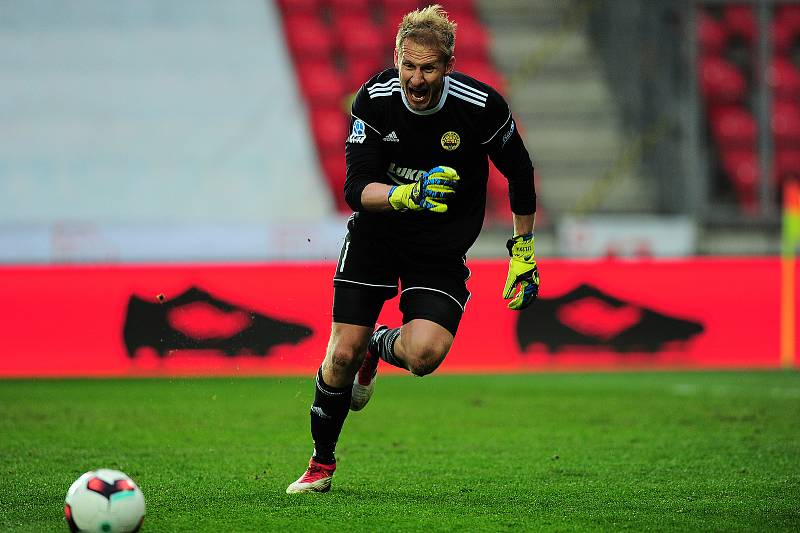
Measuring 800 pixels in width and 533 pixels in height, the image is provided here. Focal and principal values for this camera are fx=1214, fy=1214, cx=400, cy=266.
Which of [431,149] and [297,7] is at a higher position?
[297,7]

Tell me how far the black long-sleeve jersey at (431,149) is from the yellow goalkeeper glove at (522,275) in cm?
23

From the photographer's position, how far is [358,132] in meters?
5.01

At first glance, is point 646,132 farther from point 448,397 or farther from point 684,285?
point 448,397

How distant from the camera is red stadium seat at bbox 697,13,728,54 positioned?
17344 mm

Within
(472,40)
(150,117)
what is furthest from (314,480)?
(472,40)

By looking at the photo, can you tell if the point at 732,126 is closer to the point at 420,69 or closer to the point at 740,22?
the point at 740,22

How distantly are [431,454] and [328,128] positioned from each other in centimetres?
1009

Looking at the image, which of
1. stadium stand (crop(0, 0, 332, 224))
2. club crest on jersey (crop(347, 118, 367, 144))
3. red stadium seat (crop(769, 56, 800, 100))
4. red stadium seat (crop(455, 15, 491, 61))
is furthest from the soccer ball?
red stadium seat (crop(769, 56, 800, 100))

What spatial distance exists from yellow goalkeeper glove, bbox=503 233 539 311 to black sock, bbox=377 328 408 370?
1.70 ft

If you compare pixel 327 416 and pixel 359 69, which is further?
pixel 359 69

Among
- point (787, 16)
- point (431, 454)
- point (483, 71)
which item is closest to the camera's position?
point (431, 454)

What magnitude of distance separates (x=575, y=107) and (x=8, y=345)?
9209mm

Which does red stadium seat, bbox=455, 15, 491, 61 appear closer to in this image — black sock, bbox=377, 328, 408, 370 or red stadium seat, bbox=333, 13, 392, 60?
red stadium seat, bbox=333, 13, 392, 60

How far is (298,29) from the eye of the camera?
1673 centimetres
